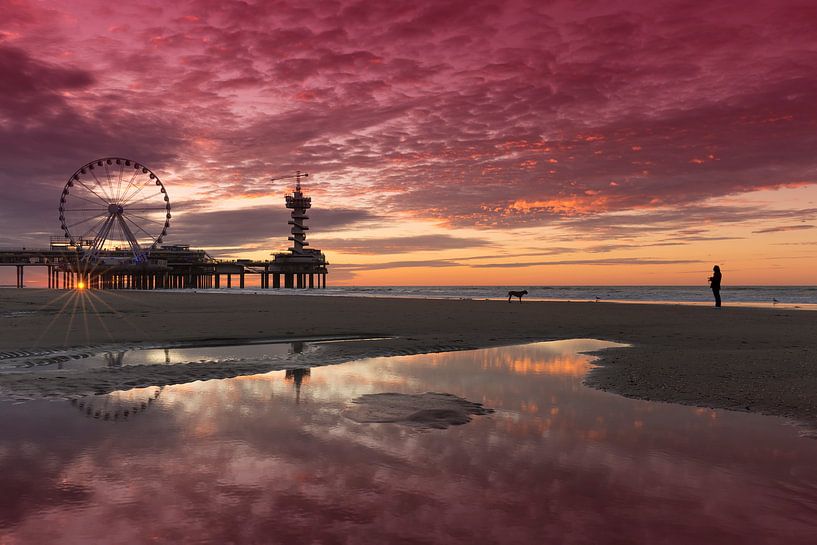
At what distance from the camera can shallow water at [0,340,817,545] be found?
4383 millimetres

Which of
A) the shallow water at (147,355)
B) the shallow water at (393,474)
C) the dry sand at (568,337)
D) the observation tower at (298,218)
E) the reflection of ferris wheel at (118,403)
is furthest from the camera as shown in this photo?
the observation tower at (298,218)

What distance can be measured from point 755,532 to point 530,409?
4.30 m

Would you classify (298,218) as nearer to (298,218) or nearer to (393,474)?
(298,218)

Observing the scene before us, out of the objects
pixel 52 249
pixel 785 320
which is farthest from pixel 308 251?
pixel 785 320

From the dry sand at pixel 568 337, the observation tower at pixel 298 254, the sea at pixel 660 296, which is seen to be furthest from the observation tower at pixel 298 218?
the dry sand at pixel 568 337

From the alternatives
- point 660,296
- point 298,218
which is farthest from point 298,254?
point 660,296

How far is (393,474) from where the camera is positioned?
562 cm

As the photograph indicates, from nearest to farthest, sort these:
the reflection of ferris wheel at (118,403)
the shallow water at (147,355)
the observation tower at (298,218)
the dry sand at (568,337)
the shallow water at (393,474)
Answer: the shallow water at (393,474) < the reflection of ferris wheel at (118,403) < the dry sand at (568,337) < the shallow water at (147,355) < the observation tower at (298,218)

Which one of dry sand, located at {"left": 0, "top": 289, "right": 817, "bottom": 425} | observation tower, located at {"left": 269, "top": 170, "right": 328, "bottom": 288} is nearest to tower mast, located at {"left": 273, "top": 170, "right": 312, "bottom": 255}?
observation tower, located at {"left": 269, "top": 170, "right": 328, "bottom": 288}

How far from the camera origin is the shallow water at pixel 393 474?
438cm

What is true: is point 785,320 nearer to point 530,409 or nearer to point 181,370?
point 530,409

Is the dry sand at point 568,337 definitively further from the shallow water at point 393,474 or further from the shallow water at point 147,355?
the shallow water at point 393,474

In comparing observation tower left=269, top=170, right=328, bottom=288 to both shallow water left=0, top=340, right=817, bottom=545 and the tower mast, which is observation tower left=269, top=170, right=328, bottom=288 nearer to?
the tower mast

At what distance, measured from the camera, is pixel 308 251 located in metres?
157
